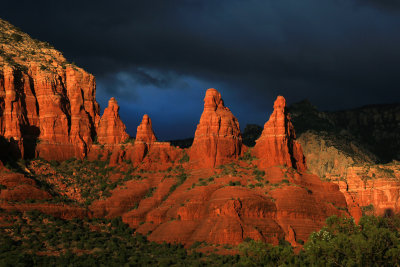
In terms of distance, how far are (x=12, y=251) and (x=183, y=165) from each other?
5322cm

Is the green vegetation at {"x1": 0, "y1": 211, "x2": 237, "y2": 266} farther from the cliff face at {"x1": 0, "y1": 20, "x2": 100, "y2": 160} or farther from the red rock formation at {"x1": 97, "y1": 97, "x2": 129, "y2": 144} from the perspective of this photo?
the red rock formation at {"x1": 97, "y1": 97, "x2": 129, "y2": 144}

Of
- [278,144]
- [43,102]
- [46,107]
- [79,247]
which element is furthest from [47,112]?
[278,144]

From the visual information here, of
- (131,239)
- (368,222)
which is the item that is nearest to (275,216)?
(131,239)

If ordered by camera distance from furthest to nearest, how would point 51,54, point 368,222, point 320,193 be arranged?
point 51,54 → point 320,193 → point 368,222

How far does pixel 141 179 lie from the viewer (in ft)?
513

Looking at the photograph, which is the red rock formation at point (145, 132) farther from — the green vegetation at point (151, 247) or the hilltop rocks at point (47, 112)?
the green vegetation at point (151, 247)

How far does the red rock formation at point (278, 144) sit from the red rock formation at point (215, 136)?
6.19m

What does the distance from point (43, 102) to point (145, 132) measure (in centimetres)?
2571

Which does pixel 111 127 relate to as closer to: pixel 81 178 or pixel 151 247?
pixel 81 178

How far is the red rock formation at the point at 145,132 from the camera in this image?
543 feet

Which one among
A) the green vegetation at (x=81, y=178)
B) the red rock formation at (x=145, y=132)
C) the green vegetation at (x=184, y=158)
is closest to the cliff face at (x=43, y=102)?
the green vegetation at (x=81, y=178)

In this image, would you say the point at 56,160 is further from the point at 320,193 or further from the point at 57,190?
the point at 320,193

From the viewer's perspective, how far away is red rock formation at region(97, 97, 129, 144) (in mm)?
169625

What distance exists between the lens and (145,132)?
16588 centimetres
